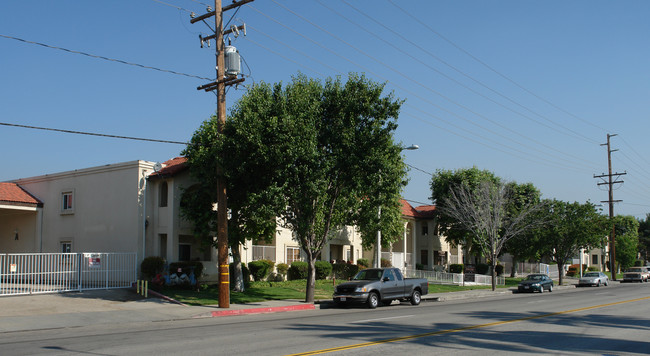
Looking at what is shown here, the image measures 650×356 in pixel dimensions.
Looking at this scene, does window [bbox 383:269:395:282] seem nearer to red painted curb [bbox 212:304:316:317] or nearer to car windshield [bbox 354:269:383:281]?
car windshield [bbox 354:269:383:281]

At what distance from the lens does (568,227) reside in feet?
145

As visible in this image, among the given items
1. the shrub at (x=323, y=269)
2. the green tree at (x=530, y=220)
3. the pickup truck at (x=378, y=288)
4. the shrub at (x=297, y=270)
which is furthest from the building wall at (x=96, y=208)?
the green tree at (x=530, y=220)

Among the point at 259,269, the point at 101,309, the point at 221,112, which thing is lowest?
the point at 101,309

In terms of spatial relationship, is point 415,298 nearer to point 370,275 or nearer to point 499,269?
point 370,275

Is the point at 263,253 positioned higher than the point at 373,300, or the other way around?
the point at 263,253

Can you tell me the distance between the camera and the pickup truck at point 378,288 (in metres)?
22.0

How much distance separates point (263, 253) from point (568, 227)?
26.5 meters

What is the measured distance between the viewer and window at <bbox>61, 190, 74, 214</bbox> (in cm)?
2841

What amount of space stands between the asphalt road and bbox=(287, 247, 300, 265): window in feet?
51.6

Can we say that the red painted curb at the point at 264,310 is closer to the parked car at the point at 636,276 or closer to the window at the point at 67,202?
the window at the point at 67,202

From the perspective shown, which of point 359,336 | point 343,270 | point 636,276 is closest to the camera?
point 359,336

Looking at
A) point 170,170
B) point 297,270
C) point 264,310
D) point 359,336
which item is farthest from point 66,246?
point 359,336

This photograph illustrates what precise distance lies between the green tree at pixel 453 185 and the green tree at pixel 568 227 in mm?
5332

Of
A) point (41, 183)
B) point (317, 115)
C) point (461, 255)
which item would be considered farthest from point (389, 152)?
point (461, 255)
